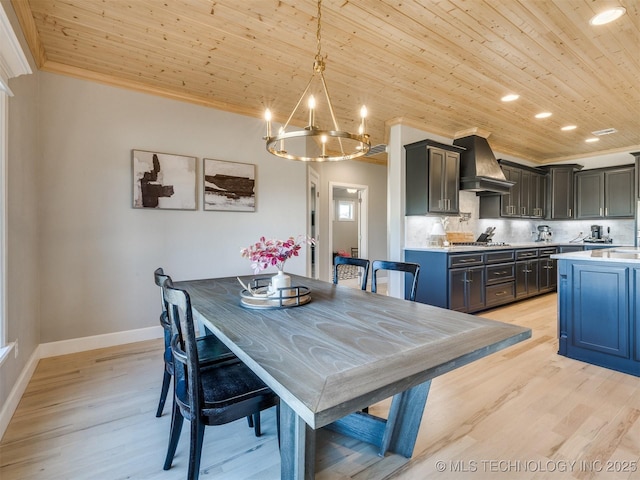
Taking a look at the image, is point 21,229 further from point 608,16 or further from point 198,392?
point 608,16

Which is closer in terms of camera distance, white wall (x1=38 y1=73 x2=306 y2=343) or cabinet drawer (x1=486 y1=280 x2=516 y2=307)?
white wall (x1=38 y1=73 x2=306 y2=343)

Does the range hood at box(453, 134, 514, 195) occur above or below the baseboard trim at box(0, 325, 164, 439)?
above

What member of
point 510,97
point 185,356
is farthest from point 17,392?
point 510,97

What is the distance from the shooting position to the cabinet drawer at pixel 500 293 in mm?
4539

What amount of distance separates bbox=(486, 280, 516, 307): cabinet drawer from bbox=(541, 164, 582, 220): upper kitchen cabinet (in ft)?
8.28

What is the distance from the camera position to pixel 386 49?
9.02 ft

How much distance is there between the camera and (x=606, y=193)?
5.98 m

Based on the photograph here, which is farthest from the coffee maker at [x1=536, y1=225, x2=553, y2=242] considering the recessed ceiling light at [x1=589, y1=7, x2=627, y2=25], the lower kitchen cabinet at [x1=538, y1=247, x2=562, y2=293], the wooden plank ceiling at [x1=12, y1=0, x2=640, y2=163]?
the recessed ceiling light at [x1=589, y1=7, x2=627, y2=25]

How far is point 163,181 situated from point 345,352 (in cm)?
307

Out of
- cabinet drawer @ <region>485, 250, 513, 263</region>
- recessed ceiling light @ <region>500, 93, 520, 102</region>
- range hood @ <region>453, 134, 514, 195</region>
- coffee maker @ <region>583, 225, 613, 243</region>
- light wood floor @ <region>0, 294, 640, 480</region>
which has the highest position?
recessed ceiling light @ <region>500, 93, 520, 102</region>

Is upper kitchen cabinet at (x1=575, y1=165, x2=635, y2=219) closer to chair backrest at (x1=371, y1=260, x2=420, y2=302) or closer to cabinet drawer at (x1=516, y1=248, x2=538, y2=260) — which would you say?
cabinet drawer at (x1=516, y1=248, x2=538, y2=260)

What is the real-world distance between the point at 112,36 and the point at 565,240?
804cm

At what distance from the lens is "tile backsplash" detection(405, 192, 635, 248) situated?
485 centimetres

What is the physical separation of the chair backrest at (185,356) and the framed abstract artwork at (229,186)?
96.0 inches
